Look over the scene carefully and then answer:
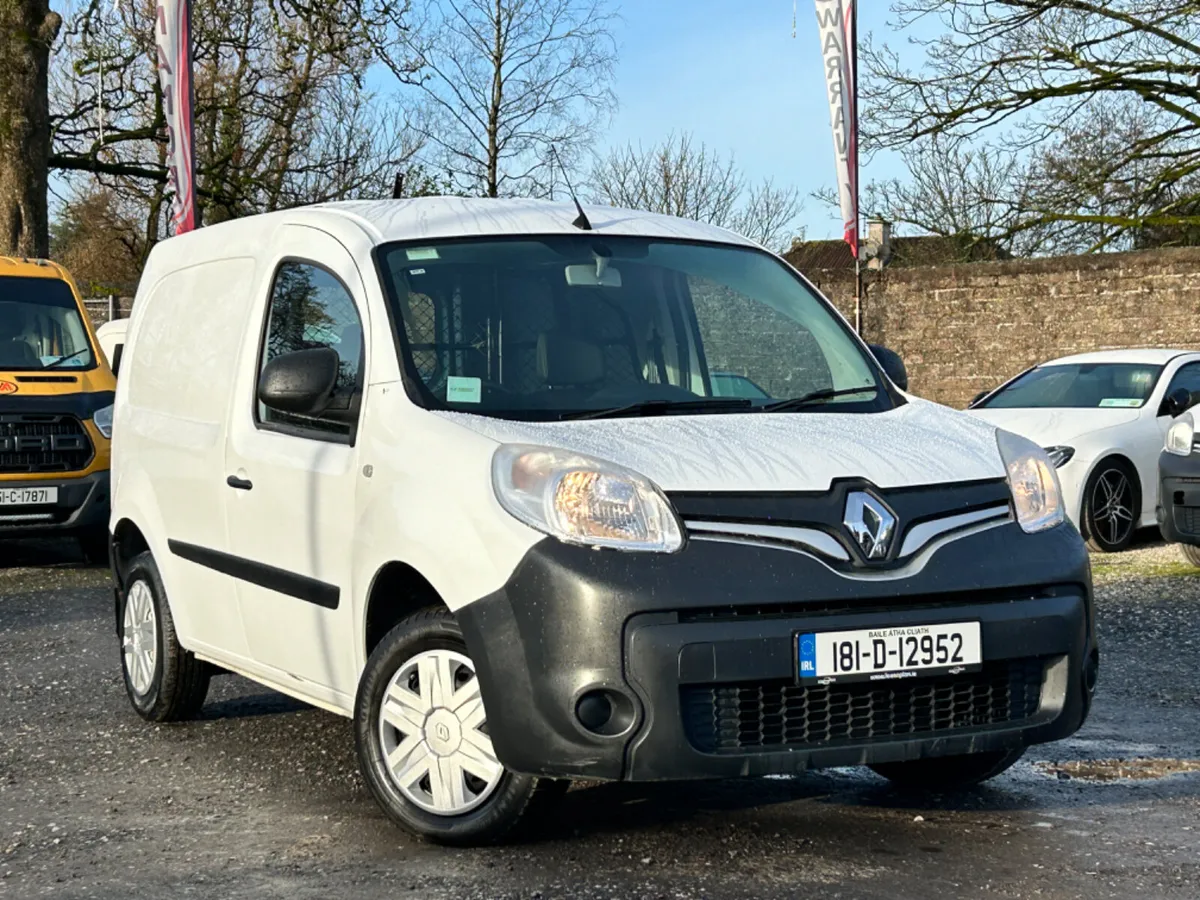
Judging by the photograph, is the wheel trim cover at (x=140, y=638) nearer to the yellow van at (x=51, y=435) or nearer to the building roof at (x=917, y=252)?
the yellow van at (x=51, y=435)

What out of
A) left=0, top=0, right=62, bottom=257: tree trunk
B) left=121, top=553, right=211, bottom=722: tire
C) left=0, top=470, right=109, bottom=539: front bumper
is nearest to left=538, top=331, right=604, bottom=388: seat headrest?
left=121, top=553, right=211, bottom=722: tire

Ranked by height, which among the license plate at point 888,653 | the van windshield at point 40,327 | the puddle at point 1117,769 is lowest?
the puddle at point 1117,769

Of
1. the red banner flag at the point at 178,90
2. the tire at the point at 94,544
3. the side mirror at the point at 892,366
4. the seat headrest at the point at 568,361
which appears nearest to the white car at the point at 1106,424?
the tire at the point at 94,544

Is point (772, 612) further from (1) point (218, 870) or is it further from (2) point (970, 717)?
(1) point (218, 870)

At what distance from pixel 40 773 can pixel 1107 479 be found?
29.1ft

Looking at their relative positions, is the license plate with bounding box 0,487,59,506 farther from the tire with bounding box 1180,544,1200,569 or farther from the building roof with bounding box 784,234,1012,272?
the building roof with bounding box 784,234,1012,272

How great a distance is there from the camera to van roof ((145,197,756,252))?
5504 mm

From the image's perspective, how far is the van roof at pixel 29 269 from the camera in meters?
13.5

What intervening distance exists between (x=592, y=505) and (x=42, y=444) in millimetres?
8866

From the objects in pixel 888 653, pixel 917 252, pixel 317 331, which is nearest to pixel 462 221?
pixel 317 331

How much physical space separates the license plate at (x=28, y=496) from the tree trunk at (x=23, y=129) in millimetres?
10551

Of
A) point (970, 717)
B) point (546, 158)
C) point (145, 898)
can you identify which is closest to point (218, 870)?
point (145, 898)

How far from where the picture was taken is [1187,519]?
10383 millimetres

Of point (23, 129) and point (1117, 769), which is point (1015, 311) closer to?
point (23, 129)
